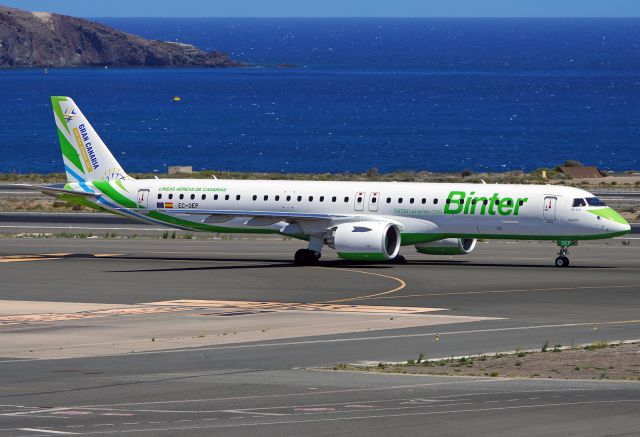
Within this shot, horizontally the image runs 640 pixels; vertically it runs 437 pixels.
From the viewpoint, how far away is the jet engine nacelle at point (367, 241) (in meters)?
62.4

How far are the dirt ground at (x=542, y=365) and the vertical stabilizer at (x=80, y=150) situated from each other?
36.4m

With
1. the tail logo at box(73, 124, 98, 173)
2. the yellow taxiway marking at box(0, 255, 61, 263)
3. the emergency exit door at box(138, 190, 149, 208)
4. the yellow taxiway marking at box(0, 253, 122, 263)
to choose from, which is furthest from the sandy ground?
the tail logo at box(73, 124, 98, 173)

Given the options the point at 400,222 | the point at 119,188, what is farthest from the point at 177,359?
the point at 119,188

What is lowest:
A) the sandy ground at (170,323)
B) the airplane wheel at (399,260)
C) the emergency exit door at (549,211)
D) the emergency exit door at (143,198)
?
the sandy ground at (170,323)

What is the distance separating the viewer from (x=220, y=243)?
76.4 m

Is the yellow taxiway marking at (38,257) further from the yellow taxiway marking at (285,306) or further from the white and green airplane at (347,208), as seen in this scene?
the yellow taxiway marking at (285,306)

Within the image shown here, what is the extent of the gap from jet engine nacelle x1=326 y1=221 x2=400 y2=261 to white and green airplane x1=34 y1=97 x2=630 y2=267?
0.14 feet

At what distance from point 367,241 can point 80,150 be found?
16.4m

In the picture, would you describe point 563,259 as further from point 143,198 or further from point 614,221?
point 143,198

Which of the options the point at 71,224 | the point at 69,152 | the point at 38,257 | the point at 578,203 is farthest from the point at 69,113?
the point at 578,203

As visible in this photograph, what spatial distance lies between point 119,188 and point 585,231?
22.1 metres

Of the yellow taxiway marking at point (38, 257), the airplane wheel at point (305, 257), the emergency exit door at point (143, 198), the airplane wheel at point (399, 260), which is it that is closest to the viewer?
the airplane wheel at point (305, 257)

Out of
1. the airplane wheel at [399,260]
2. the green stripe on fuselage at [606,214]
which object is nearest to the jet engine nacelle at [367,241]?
the airplane wheel at [399,260]

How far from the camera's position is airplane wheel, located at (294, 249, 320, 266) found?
64.6m
